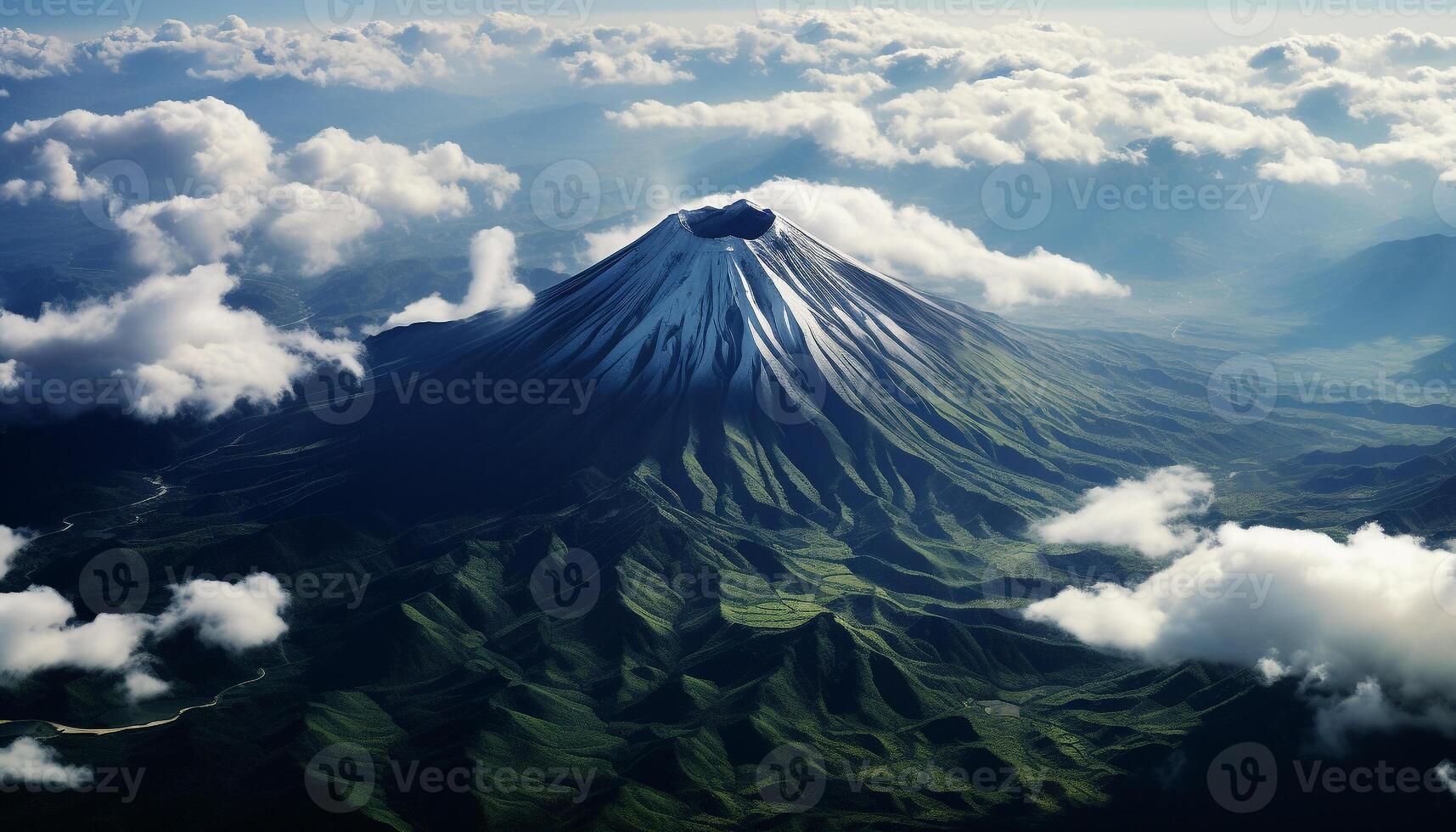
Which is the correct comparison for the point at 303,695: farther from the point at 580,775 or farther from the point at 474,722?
the point at 580,775

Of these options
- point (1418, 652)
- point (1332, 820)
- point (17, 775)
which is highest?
point (1418, 652)

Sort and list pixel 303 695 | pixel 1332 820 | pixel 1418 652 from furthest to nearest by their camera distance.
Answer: pixel 303 695, pixel 1418 652, pixel 1332 820

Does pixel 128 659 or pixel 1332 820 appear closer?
pixel 1332 820

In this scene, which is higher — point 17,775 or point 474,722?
point 474,722

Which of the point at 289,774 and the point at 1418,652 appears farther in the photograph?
the point at 1418,652

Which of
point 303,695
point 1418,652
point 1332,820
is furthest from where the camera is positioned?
point 303,695

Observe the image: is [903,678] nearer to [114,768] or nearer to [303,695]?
[303,695]

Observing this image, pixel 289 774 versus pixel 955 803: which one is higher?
pixel 955 803

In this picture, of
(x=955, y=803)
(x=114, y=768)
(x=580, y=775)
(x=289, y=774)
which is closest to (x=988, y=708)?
(x=955, y=803)

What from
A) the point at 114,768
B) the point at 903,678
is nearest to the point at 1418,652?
the point at 903,678
